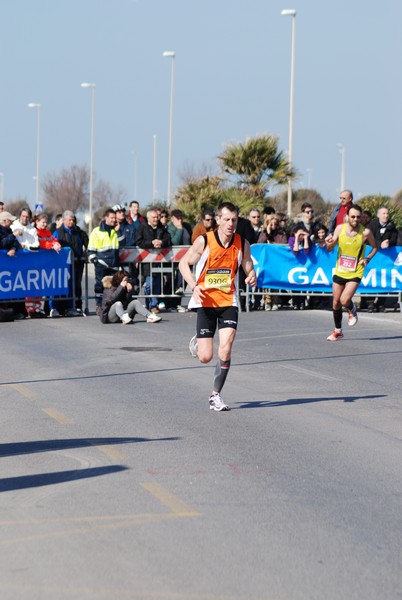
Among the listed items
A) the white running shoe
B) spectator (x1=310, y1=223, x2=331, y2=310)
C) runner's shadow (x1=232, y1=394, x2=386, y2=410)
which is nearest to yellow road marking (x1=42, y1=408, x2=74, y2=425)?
runner's shadow (x1=232, y1=394, x2=386, y2=410)

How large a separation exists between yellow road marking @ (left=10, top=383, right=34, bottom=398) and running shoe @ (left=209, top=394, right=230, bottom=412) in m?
1.96

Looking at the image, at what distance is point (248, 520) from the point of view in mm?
6895

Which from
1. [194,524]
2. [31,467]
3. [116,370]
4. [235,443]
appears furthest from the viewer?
[116,370]

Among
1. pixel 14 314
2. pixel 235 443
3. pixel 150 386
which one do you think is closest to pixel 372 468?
pixel 235 443

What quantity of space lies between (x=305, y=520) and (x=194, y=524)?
0.64m

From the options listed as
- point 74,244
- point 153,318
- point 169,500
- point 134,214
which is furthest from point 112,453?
point 134,214

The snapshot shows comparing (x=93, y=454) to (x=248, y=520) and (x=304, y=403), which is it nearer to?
(x=248, y=520)

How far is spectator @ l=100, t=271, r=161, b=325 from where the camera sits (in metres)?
21.3

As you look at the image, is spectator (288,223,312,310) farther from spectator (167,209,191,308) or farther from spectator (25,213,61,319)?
spectator (25,213,61,319)

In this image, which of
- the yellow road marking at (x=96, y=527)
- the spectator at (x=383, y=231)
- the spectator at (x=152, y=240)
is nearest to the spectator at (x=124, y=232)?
the spectator at (x=152, y=240)

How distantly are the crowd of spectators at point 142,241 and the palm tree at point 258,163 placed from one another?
16.3 meters

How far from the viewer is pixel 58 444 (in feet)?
30.6

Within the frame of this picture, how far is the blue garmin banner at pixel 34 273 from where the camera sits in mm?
22594

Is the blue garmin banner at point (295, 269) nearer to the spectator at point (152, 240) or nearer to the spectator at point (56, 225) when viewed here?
the spectator at point (152, 240)
